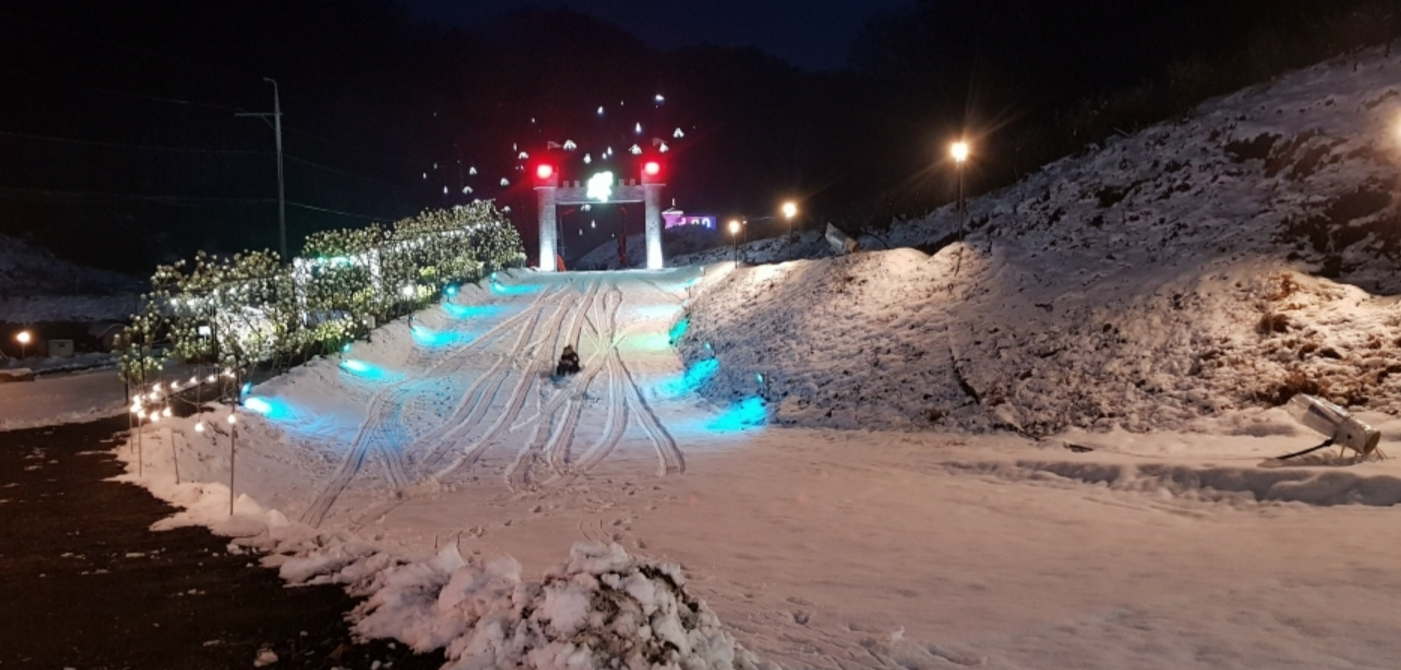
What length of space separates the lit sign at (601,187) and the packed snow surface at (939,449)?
20.2 m

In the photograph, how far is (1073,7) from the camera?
1558 inches

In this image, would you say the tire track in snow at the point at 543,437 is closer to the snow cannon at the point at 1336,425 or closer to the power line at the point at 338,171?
the snow cannon at the point at 1336,425

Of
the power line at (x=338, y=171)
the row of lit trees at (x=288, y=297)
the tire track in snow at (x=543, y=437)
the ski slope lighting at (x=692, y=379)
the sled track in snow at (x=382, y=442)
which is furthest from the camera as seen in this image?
the power line at (x=338, y=171)

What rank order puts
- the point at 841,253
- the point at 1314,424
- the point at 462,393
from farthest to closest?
the point at 841,253 → the point at 462,393 → the point at 1314,424

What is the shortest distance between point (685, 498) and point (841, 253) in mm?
15217

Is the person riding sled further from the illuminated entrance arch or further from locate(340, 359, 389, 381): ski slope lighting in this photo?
the illuminated entrance arch

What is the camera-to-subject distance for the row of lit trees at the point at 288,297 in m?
16.2

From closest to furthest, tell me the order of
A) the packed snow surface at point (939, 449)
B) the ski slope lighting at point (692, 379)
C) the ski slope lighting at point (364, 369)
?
the packed snow surface at point (939, 449)
the ski slope lighting at point (692, 379)
the ski slope lighting at point (364, 369)

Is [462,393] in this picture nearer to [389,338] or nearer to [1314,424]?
[389,338]

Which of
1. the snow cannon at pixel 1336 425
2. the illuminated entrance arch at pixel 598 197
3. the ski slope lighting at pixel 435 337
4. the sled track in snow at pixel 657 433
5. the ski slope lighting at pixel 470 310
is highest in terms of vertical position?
the illuminated entrance arch at pixel 598 197

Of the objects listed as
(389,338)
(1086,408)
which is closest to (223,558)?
(1086,408)

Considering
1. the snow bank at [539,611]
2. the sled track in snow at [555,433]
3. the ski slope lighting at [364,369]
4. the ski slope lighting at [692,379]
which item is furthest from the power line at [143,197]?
the snow bank at [539,611]

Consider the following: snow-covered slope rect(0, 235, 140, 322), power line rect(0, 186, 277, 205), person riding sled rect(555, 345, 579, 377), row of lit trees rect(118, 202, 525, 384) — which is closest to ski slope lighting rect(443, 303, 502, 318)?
row of lit trees rect(118, 202, 525, 384)

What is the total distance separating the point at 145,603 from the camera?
5.57 metres
